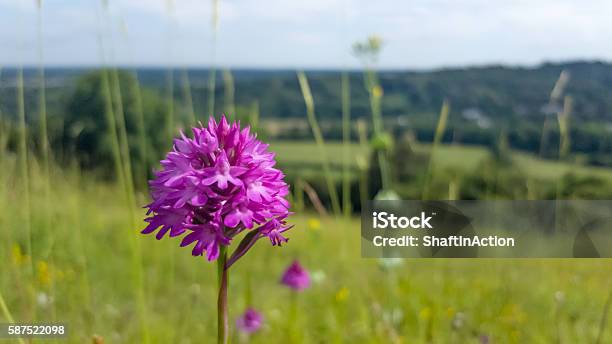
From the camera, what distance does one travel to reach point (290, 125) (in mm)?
43594

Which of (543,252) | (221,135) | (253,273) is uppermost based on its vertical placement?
(221,135)

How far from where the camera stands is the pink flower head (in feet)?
3.09

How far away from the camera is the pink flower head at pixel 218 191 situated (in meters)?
0.94

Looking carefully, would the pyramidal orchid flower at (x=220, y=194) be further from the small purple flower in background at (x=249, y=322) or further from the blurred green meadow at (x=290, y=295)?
the small purple flower in background at (x=249, y=322)

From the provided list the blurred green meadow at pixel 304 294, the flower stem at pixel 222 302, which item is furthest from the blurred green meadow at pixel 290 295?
the flower stem at pixel 222 302

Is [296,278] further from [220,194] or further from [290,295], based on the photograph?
[220,194]

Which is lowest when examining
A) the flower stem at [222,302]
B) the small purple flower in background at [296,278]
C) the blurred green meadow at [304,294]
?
the blurred green meadow at [304,294]

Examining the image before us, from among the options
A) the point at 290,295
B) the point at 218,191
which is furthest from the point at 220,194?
the point at 290,295

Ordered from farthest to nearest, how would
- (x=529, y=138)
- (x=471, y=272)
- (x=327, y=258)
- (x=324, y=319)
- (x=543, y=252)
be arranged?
(x=529, y=138) < (x=327, y=258) < (x=471, y=272) < (x=543, y=252) < (x=324, y=319)

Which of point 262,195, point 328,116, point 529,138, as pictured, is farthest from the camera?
point 328,116

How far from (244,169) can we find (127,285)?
13.3 ft

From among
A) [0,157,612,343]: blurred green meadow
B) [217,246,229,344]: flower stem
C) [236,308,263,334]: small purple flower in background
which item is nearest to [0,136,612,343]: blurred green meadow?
[0,157,612,343]: blurred green meadow

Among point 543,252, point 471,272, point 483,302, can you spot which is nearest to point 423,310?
point 483,302

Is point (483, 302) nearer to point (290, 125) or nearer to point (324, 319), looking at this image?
point (324, 319)
